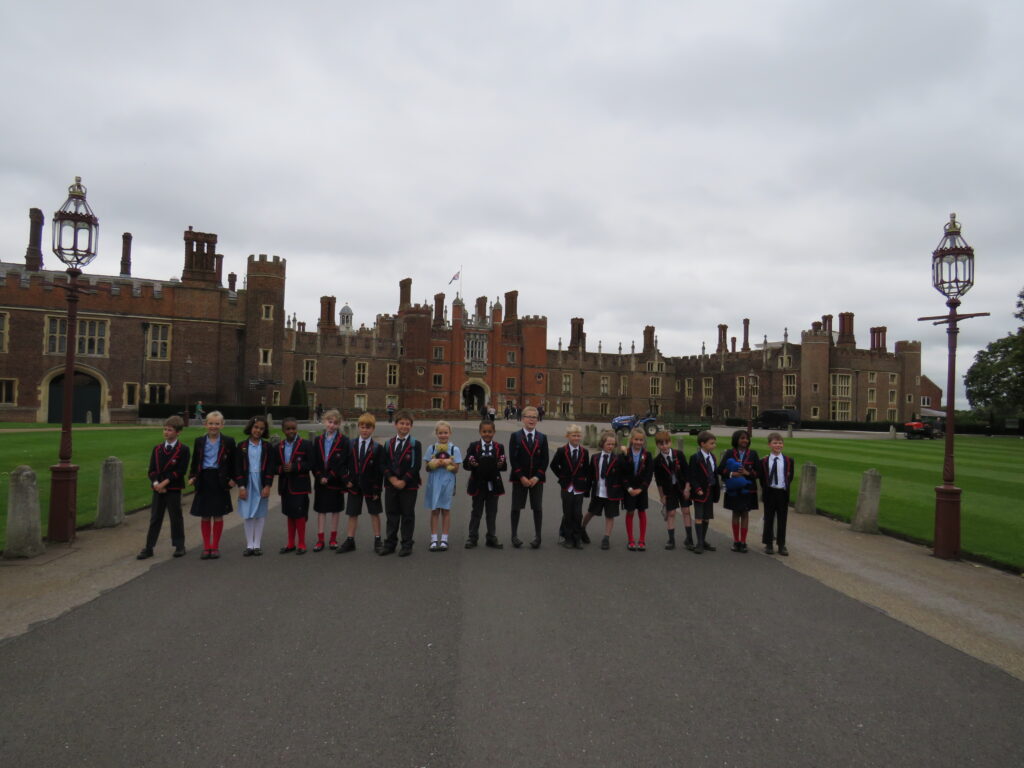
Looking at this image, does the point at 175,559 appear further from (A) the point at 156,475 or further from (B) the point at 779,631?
(B) the point at 779,631

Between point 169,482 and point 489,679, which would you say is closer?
point 489,679

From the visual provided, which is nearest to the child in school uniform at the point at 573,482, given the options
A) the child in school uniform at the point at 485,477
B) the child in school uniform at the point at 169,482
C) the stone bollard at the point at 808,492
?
the child in school uniform at the point at 485,477

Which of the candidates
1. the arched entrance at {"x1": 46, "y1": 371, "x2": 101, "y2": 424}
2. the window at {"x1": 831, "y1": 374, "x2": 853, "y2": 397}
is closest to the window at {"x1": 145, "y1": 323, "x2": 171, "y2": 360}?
the arched entrance at {"x1": 46, "y1": 371, "x2": 101, "y2": 424}

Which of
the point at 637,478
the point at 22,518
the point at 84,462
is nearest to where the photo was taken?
the point at 22,518

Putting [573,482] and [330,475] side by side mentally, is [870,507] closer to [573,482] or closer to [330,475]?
[573,482]

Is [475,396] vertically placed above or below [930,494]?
above

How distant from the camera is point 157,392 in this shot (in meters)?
41.7

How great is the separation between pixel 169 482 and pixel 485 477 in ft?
12.3

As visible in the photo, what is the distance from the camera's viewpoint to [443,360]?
6259cm

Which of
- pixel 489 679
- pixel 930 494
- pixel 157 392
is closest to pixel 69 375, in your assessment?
pixel 489 679

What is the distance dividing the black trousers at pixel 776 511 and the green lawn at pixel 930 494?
2693mm

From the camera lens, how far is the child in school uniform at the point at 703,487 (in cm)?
839

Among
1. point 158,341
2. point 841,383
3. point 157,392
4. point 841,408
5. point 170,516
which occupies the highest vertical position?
point 158,341

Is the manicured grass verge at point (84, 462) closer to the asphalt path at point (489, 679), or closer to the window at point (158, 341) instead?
the asphalt path at point (489, 679)
